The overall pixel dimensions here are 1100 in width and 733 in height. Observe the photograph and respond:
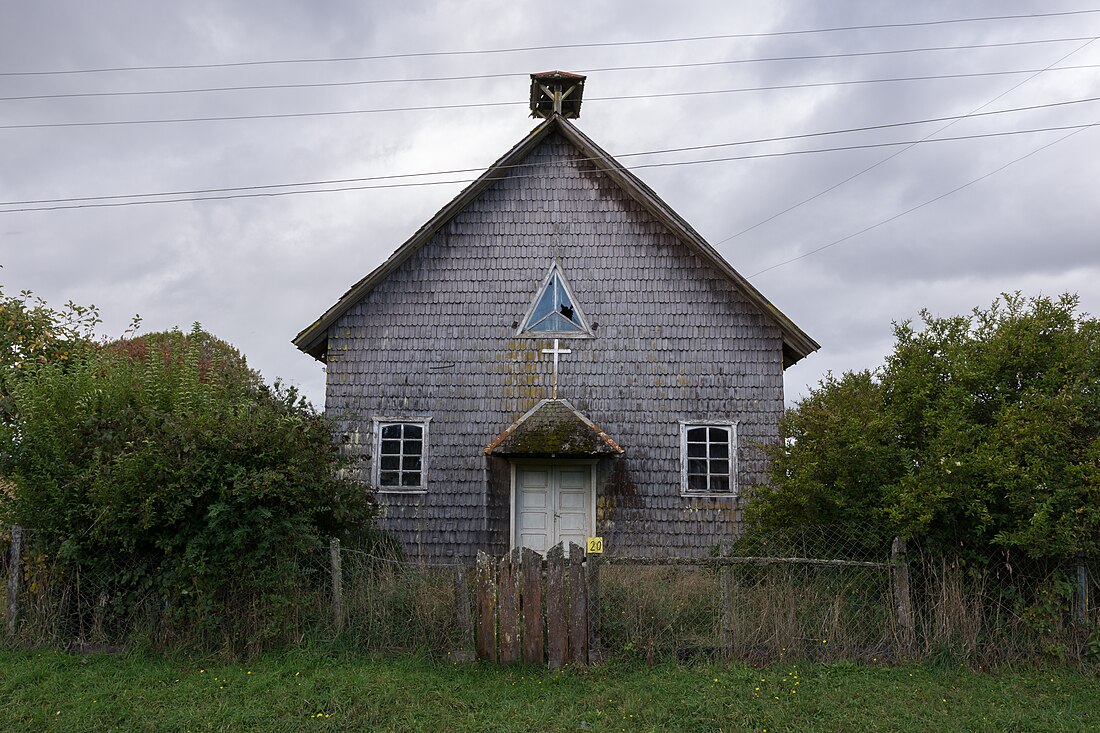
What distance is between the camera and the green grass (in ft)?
21.6

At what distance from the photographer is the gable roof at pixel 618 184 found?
13516 mm

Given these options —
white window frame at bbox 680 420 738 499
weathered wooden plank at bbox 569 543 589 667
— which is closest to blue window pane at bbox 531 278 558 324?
white window frame at bbox 680 420 738 499

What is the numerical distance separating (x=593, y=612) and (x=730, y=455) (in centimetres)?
630

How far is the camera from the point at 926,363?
880 cm

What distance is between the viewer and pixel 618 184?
14.2 meters

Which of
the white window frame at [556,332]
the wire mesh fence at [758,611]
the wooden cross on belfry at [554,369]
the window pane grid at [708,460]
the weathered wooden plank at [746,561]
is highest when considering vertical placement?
the white window frame at [556,332]

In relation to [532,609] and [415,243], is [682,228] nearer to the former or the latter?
Answer: [415,243]

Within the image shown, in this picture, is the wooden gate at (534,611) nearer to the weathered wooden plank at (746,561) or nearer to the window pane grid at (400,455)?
the weathered wooden plank at (746,561)

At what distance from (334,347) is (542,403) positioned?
3535mm

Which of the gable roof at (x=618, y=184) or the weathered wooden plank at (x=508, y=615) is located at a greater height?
the gable roof at (x=618, y=184)

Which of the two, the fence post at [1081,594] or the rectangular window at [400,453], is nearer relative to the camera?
the fence post at [1081,594]

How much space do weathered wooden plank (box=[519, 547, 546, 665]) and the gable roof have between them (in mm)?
7186

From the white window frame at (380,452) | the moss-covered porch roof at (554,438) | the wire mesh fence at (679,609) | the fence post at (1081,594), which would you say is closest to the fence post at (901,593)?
the wire mesh fence at (679,609)

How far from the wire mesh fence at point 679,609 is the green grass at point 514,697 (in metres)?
0.26
